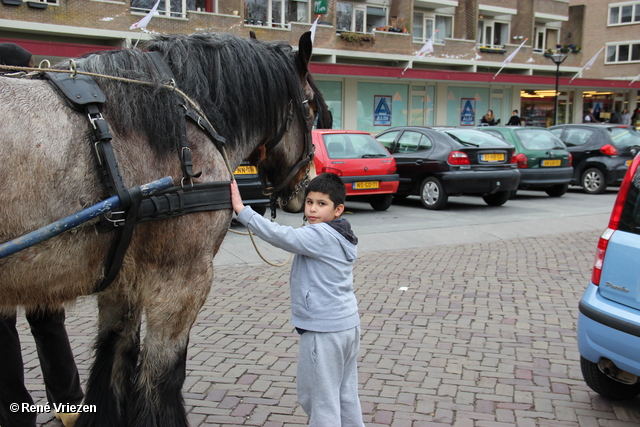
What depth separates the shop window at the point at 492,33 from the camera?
36875mm

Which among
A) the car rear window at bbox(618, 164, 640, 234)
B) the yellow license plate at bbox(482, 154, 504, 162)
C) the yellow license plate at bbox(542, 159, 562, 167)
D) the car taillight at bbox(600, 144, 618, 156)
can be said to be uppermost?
the car rear window at bbox(618, 164, 640, 234)

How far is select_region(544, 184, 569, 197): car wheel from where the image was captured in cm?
1441

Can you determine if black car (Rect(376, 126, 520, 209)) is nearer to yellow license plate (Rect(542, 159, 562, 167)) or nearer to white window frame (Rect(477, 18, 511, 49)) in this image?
yellow license plate (Rect(542, 159, 562, 167))

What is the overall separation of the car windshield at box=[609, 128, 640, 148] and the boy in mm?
14683

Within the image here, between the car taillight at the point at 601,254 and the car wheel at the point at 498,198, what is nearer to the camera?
the car taillight at the point at 601,254

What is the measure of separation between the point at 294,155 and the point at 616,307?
210 centimetres

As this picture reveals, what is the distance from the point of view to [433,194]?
40.5 feet

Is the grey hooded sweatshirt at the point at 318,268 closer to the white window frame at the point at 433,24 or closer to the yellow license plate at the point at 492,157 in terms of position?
the yellow license plate at the point at 492,157

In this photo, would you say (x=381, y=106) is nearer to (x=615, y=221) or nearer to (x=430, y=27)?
(x=430, y=27)

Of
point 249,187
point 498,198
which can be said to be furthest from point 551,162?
point 249,187

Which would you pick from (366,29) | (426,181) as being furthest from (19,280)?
(366,29)

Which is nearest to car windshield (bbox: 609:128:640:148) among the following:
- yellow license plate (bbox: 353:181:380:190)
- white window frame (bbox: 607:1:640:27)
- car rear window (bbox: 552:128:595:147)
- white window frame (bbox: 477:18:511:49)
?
car rear window (bbox: 552:128:595:147)

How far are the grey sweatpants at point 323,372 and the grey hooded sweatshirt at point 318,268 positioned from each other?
2.2 inches

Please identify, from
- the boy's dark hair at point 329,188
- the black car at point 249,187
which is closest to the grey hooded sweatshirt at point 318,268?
the boy's dark hair at point 329,188
